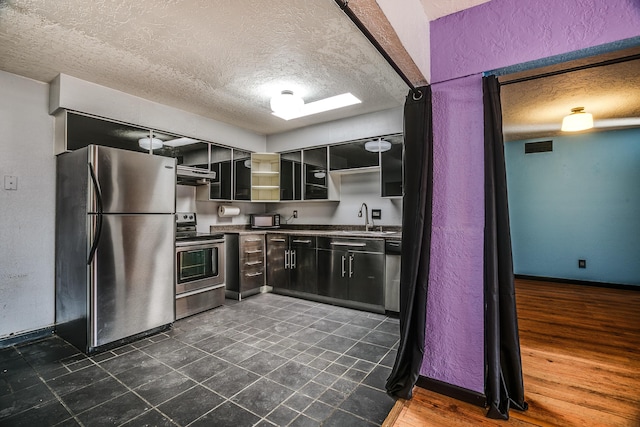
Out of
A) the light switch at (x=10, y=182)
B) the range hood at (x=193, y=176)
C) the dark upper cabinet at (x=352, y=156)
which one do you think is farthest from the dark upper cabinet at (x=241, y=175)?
the light switch at (x=10, y=182)

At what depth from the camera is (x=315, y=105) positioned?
3721 mm

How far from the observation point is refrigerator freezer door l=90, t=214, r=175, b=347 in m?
2.53

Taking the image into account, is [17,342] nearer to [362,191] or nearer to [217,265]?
[217,265]

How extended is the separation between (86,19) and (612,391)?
4432mm

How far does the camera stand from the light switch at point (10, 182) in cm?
272

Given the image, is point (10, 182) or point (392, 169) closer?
point (10, 182)

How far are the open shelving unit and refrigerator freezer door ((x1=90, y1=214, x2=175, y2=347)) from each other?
189 cm

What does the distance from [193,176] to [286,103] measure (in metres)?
1.60

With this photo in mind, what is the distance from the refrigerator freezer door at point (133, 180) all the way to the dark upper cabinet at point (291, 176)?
6.23 ft

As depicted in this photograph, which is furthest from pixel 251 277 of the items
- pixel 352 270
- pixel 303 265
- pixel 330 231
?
pixel 352 270

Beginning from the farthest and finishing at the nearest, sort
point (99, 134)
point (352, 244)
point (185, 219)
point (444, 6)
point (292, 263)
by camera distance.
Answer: point (292, 263)
point (185, 219)
point (352, 244)
point (99, 134)
point (444, 6)

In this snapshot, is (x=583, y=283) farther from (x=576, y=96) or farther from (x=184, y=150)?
(x=184, y=150)

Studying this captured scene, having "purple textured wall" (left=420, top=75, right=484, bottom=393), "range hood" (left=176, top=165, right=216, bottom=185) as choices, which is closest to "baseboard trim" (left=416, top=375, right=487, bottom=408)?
"purple textured wall" (left=420, top=75, right=484, bottom=393)

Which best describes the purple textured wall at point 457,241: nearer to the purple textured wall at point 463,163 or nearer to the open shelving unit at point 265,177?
the purple textured wall at point 463,163
